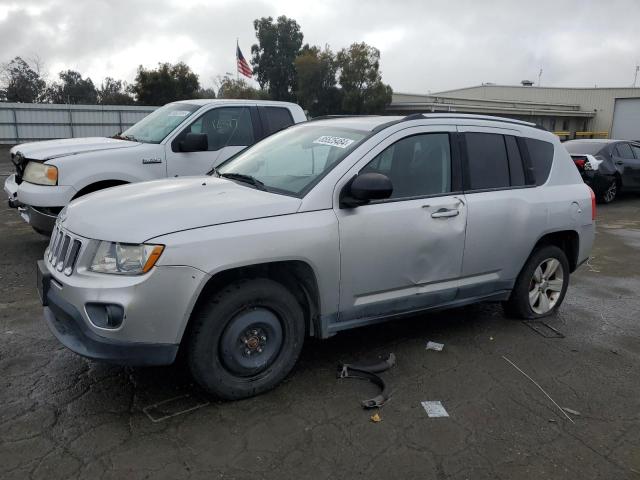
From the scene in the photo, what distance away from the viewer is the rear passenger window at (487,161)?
14.3ft

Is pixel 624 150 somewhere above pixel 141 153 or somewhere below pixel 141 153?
below

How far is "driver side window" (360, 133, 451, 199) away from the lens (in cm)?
395

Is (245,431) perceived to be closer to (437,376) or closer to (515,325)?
(437,376)

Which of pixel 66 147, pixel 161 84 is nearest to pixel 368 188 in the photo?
pixel 66 147

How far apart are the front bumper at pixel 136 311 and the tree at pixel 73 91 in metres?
45.4

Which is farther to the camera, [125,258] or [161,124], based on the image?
[161,124]

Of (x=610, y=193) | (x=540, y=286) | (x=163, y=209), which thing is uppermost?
(x=163, y=209)

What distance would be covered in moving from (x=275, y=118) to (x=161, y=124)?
1586mm

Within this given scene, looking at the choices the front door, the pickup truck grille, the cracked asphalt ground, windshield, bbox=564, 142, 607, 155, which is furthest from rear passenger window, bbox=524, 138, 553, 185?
windshield, bbox=564, 142, 607, 155

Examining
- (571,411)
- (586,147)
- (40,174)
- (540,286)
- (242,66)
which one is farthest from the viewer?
(242,66)

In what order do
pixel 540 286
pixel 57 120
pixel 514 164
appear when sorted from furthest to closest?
pixel 57 120 < pixel 540 286 < pixel 514 164

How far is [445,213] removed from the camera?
4039 millimetres

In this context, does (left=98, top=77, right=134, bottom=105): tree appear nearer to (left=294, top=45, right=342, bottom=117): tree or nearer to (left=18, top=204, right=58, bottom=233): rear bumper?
(left=294, top=45, right=342, bottom=117): tree

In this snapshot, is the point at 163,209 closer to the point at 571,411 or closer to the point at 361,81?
the point at 571,411
